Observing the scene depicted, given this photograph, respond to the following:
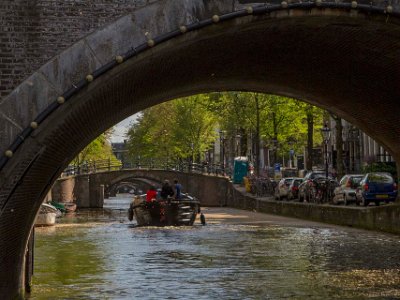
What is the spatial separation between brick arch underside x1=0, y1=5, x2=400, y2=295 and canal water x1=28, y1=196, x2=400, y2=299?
2.92 metres

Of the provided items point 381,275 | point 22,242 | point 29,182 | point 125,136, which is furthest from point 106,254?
point 125,136

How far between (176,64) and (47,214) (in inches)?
1124

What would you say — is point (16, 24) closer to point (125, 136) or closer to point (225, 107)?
point (225, 107)

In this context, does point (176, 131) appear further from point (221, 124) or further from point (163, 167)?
point (221, 124)

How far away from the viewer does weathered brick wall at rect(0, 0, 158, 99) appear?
34.9 ft

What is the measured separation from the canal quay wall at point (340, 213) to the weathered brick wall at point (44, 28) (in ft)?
60.0

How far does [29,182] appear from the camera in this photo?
11.2 meters

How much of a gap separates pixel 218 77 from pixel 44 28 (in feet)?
16.2

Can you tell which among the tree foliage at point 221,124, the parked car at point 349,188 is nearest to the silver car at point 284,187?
the tree foliage at point 221,124

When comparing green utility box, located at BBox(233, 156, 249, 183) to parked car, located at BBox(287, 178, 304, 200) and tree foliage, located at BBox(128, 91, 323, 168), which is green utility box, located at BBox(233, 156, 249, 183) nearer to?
tree foliage, located at BBox(128, 91, 323, 168)

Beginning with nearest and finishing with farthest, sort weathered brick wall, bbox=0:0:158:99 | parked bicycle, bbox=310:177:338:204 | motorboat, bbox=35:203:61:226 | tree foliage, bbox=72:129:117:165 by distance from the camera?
weathered brick wall, bbox=0:0:158:99 < motorboat, bbox=35:203:61:226 < parked bicycle, bbox=310:177:338:204 < tree foliage, bbox=72:129:117:165

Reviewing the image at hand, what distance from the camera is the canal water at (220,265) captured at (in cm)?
1520

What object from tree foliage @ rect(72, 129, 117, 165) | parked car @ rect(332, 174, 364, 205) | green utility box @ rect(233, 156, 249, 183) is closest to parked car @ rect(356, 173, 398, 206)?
parked car @ rect(332, 174, 364, 205)

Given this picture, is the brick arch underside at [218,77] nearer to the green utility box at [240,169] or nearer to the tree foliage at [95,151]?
the tree foliage at [95,151]
